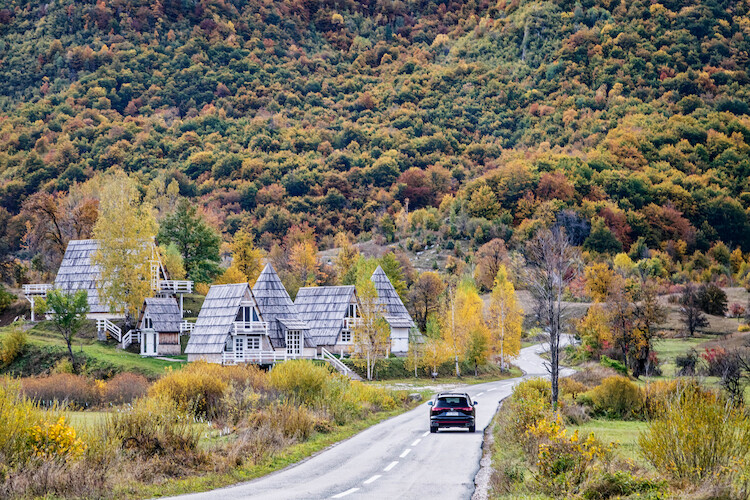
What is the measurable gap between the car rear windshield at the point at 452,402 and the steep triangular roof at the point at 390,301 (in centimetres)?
4249

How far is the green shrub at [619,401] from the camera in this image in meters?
35.1

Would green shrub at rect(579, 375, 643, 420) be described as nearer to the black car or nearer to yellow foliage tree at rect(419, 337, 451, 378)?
the black car

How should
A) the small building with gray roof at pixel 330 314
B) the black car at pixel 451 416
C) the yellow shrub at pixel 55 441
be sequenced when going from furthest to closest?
the small building with gray roof at pixel 330 314, the black car at pixel 451 416, the yellow shrub at pixel 55 441

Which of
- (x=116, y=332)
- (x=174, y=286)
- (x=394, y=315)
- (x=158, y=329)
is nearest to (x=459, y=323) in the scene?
(x=394, y=315)

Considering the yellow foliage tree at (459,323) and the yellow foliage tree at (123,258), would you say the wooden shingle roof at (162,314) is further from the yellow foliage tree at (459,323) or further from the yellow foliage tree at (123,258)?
the yellow foliage tree at (459,323)

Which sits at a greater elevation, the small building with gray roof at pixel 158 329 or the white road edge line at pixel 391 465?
the small building with gray roof at pixel 158 329

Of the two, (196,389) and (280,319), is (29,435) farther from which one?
(280,319)

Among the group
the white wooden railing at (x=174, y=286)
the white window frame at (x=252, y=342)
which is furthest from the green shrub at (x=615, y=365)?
the white wooden railing at (x=174, y=286)

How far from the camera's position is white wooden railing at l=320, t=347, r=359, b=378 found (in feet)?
198

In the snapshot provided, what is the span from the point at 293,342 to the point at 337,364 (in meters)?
4.36

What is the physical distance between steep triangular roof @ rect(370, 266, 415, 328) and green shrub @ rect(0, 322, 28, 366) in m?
30.4

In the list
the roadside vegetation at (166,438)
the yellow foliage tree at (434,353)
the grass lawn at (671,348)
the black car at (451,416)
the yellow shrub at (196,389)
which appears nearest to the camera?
the roadside vegetation at (166,438)

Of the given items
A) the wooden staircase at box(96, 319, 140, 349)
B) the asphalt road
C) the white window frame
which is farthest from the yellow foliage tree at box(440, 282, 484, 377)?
the asphalt road

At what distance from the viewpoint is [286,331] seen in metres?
63.8
